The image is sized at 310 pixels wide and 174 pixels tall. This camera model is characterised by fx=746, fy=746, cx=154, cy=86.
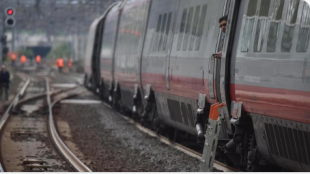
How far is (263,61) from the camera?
940cm

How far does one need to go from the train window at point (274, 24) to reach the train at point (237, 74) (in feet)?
0.04

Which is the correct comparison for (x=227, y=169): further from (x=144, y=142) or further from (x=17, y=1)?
(x=17, y=1)

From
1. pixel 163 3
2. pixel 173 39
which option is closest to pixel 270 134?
pixel 173 39

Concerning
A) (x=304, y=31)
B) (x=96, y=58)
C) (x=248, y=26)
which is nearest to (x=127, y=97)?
(x=96, y=58)

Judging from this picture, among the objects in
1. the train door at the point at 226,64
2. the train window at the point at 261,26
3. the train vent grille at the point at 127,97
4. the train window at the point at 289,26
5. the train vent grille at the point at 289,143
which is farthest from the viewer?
the train vent grille at the point at 127,97

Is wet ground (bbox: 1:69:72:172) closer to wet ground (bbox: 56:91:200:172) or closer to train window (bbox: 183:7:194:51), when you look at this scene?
wet ground (bbox: 56:91:200:172)

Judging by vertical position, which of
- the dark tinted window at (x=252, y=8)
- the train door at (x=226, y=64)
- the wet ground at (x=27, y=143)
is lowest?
the wet ground at (x=27, y=143)

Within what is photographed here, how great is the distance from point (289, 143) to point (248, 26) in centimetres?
208

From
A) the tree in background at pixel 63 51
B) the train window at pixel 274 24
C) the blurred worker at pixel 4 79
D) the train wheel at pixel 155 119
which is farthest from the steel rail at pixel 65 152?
the tree in background at pixel 63 51

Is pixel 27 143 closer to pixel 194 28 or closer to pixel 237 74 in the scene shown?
pixel 194 28

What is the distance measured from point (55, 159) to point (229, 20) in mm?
5573

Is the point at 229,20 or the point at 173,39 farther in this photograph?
the point at 173,39

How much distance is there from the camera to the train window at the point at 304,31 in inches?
325

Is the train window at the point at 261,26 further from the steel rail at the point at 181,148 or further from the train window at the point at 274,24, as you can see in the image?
the steel rail at the point at 181,148
